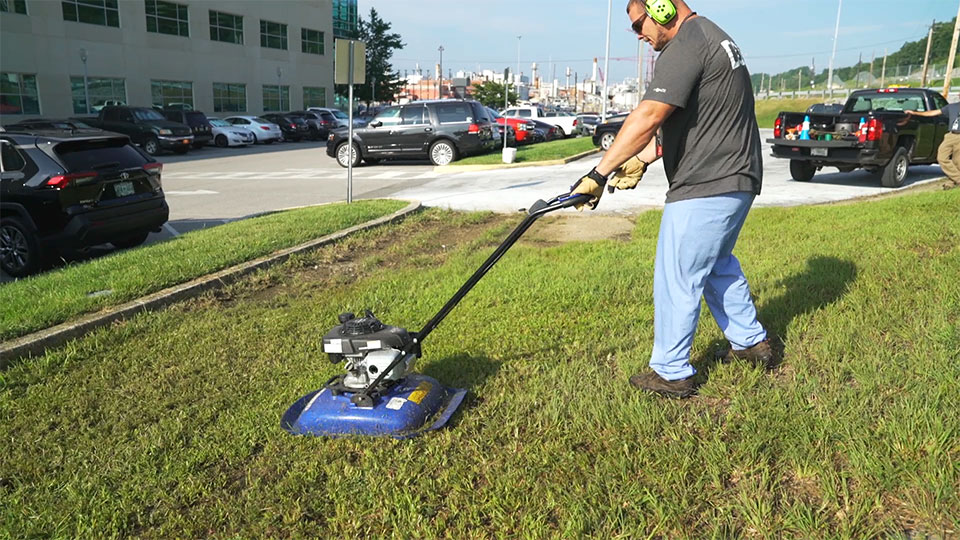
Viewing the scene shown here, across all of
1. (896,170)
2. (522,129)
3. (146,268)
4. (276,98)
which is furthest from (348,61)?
(276,98)

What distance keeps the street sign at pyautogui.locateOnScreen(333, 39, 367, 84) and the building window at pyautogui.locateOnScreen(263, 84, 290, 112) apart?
121 feet

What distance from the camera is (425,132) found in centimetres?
1973

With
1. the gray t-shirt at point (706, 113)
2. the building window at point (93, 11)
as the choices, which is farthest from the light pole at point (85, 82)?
the gray t-shirt at point (706, 113)

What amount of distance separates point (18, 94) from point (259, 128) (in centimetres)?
997

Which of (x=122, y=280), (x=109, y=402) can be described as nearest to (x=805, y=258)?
(x=109, y=402)

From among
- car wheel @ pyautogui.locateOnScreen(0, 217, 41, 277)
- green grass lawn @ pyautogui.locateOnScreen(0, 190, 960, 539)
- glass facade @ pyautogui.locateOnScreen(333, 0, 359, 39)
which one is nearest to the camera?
green grass lawn @ pyautogui.locateOnScreen(0, 190, 960, 539)

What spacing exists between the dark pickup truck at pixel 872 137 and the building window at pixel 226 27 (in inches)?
1438

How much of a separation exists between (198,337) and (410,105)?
1610cm

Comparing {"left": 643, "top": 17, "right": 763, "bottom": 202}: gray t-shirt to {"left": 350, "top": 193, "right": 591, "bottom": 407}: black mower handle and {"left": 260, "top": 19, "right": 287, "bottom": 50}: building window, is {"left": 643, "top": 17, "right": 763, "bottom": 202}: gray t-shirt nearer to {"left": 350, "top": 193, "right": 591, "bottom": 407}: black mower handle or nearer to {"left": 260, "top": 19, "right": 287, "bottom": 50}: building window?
A: {"left": 350, "top": 193, "right": 591, "bottom": 407}: black mower handle

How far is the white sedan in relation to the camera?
1296 inches

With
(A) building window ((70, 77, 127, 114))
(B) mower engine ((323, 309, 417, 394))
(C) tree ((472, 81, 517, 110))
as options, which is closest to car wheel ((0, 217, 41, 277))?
(B) mower engine ((323, 309, 417, 394))

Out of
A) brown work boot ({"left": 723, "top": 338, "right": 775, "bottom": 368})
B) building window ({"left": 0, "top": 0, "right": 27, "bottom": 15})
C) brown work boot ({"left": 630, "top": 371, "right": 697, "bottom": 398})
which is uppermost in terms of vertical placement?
building window ({"left": 0, "top": 0, "right": 27, "bottom": 15})

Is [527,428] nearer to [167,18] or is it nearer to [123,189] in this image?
[123,189]

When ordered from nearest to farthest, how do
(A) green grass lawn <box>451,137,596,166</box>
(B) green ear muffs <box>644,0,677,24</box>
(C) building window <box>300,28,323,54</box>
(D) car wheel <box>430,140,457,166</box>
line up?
1. (B) green ear muffs <box>644,0,677,24</box>
2. (A) green grass lawn <box>451,137,596,166</box>
3. (D) car wheel <box>430,140,457,166</box>
4. (C) building window <box>300,28,323,54</box>
